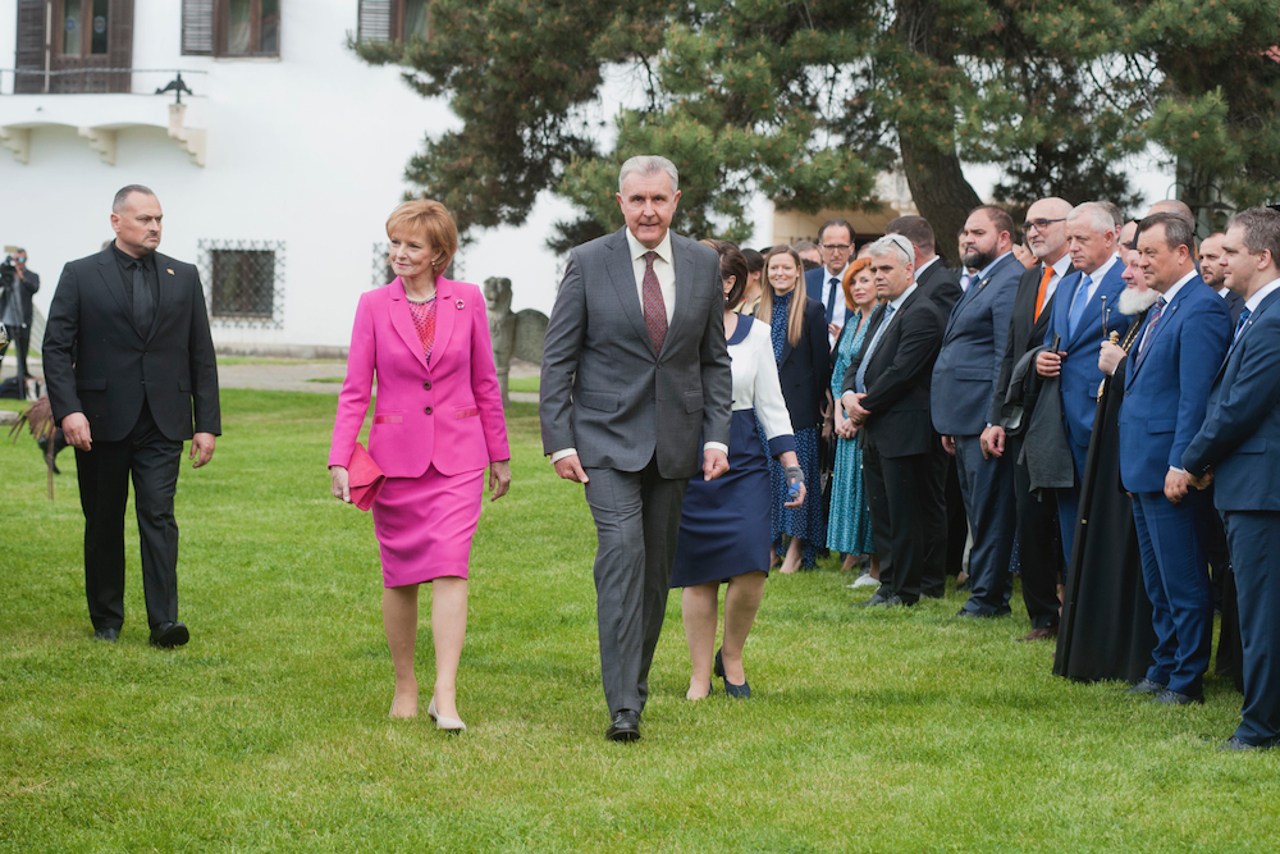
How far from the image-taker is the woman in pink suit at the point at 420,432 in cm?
520

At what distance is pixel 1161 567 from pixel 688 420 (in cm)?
201

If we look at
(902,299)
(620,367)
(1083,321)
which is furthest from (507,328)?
(620,367)

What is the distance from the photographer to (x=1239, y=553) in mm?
4965

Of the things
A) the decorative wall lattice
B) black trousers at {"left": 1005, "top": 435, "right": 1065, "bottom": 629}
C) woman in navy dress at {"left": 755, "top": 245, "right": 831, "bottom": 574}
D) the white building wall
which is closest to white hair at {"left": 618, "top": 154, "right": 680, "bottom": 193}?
black trousers at {"left": 1005, "top": 435, "right": 1065, "bottom": 629}

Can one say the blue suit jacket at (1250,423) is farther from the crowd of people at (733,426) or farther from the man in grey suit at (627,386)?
the man in grey suit at (627,386)

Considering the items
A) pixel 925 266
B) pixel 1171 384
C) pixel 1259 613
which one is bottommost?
pixel 1259 613

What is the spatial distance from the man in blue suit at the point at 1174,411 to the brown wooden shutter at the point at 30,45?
29.1 m

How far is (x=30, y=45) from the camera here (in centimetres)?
3000

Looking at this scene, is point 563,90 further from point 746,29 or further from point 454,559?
point 454,559

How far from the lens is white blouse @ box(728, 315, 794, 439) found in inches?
224

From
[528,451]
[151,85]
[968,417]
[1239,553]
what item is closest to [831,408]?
[968,417]

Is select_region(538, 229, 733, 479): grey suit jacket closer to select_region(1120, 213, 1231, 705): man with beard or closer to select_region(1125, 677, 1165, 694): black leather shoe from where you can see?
select_region(1120, 213, 1231, 705): man with beard

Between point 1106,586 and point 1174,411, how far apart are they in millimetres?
1046

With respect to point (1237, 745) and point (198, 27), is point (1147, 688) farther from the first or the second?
point (198, 27)
